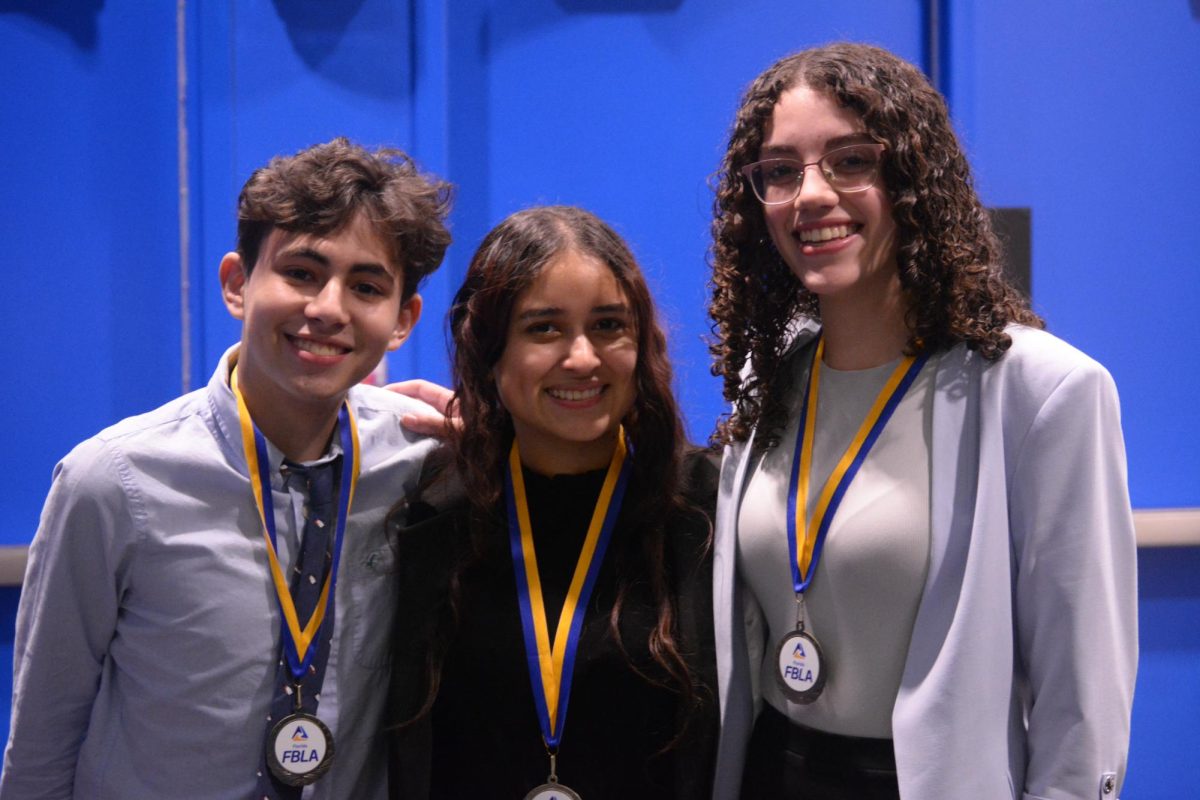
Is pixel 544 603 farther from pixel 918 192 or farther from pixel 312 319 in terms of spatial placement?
Answer: pixel 918 192

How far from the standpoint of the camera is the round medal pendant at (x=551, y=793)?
5.98 feet

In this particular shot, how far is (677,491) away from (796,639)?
1.35 ft

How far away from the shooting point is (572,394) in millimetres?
1973

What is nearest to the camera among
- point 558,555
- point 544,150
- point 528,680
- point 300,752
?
point 300,752

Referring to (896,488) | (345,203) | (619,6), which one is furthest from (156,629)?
(619,6)

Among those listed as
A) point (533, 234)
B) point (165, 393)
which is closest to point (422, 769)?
point (533, 234)

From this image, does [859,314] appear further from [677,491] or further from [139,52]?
[139,52]

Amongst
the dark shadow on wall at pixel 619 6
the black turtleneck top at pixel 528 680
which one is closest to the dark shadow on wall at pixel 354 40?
the dark shadow on wall at pixel 619 6

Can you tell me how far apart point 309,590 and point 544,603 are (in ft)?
1.35

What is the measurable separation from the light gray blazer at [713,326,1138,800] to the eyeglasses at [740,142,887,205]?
35 centimetres

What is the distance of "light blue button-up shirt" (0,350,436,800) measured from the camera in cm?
179

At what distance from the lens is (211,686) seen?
70.9 inches

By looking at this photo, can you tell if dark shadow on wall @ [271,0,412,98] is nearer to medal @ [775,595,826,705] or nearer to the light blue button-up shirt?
the light blue button-up shirt

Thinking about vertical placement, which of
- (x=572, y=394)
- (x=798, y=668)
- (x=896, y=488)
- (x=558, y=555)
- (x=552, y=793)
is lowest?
(x=552, y=793)
